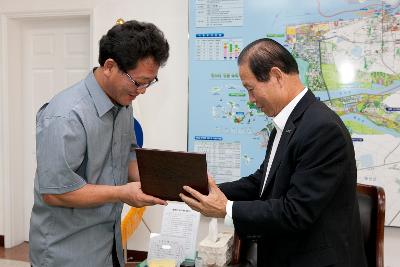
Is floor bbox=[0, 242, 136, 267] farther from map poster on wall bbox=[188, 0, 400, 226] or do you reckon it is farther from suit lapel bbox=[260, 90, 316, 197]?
suit lapel bbox=[260, 90, 316, 197]

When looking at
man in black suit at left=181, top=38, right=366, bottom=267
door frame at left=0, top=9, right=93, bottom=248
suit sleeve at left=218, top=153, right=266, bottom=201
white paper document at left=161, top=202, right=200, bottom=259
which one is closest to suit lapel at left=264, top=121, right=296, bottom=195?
man in black suit at left=181, top=38, right=366, bottom=267

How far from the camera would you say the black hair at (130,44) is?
4.12ft

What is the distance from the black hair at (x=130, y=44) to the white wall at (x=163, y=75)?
1902mm

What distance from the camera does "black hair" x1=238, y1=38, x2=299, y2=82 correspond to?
4.25ft

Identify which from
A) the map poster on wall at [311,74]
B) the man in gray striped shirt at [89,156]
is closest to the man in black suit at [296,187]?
the man in gray striped shirt at [89,156]

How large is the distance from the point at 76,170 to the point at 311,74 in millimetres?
2036

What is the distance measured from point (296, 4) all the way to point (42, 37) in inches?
91.4

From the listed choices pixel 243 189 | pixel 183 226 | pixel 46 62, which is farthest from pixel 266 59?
pixel 46 62

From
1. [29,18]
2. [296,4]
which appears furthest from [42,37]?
[296,4]

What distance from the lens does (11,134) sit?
3.74 meters

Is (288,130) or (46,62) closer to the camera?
(288,130)

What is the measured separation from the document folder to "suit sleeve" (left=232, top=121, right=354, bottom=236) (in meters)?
0.24

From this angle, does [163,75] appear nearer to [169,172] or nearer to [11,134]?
[11,134]

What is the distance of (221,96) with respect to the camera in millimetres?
3053
